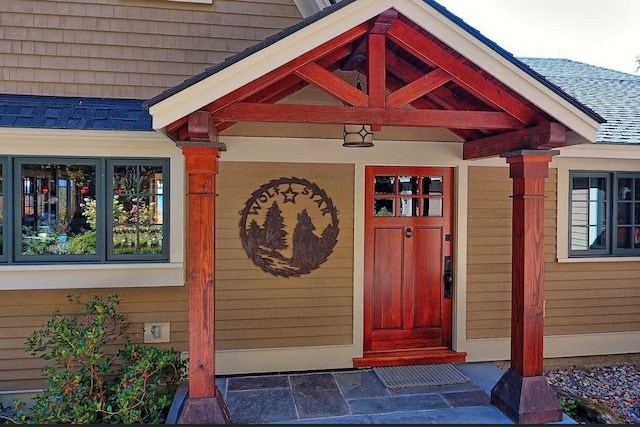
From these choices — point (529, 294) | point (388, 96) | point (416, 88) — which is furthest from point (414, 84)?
point (529, 294)

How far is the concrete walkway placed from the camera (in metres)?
3.69

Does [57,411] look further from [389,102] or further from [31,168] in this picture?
[389,102]

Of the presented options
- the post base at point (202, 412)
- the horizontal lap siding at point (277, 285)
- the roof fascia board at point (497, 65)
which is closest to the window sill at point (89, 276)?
the horizontal lap siding at point (277, 285)

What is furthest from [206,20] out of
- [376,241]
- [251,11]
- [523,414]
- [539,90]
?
[523,414]

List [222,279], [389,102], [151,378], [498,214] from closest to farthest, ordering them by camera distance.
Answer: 1. [389,102]
2. [151,378]
3. [222,279]
4. [498,214]

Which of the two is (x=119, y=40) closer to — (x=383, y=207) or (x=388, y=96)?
(x=388, y=96)

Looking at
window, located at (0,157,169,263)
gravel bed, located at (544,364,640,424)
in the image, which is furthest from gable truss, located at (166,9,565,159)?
gravel bed, located at (544,364,640,424)

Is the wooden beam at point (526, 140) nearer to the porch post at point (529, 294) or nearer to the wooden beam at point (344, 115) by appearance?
the porch post at point (529, 294)

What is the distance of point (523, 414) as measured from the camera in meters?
3.51

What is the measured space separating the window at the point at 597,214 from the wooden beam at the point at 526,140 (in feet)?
5.53

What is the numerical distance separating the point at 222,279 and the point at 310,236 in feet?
3.33

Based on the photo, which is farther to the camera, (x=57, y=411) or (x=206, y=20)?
(x=206, y=20)

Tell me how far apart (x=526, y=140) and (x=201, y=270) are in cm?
276

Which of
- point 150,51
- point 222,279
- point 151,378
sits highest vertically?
point 150,51
